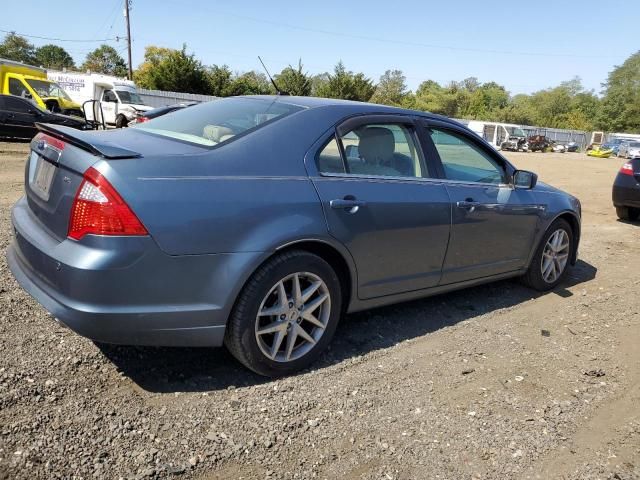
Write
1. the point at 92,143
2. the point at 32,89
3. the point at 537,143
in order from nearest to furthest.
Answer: the point at 92,143
the point at 32,89
the point at 537,143

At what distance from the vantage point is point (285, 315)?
3102mm

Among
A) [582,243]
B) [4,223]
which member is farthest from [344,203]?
[582,243]

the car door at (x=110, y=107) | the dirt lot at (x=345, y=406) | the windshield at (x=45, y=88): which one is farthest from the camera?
the car door at (x=110, y=107)

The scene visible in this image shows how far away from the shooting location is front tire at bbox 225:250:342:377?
9.59ft

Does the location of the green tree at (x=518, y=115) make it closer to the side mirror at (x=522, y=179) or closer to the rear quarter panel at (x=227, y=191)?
the side mirror at (x=522, y=179)

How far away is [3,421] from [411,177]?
2.78 metres

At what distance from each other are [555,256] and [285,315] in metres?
3.27

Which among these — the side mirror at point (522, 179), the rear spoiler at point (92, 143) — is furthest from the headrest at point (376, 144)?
the rear spoiler at point (92, 143)

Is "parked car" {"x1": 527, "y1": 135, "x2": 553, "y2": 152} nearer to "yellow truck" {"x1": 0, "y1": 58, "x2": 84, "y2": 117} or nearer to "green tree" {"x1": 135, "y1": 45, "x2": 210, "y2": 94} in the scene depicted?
"green tree" {"x1": 135, "y1": 45, "x2": 210, "y2": 94}

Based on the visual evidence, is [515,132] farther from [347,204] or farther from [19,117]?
[347,204]

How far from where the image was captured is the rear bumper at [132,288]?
254 cm

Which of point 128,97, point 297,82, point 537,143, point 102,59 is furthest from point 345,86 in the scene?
point 102,59

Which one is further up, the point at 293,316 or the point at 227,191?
the point at 227,191

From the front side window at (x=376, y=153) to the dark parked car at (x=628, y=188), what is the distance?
681 centimetres
